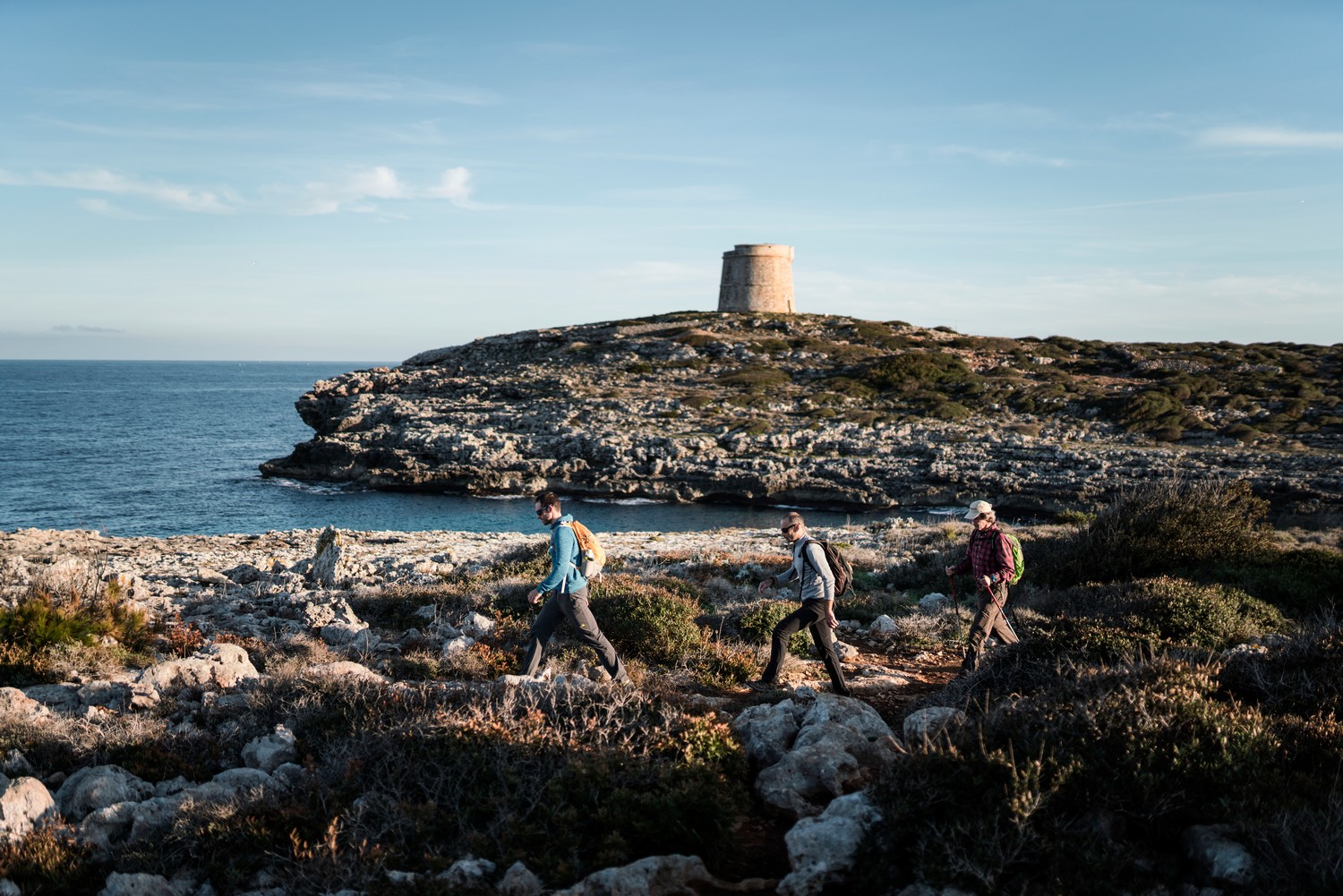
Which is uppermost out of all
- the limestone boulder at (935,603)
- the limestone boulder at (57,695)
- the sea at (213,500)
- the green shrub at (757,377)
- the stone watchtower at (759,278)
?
the stone watchtower at (759,278)

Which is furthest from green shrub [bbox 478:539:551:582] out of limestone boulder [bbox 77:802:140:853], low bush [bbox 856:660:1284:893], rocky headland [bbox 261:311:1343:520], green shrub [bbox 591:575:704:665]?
rocky headland [bbox 261:311:1343:520]

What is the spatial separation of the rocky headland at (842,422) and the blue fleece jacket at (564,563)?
33.2 m

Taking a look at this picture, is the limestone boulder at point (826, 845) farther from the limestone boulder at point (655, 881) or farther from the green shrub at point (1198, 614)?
the green shrub at point (1198, 614)

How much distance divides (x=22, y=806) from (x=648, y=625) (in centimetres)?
643

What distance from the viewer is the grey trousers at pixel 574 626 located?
870 centimetres

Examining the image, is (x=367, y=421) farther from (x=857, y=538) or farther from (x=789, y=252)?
(x=789, y=252)

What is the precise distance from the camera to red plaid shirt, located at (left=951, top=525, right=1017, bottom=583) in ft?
32.5

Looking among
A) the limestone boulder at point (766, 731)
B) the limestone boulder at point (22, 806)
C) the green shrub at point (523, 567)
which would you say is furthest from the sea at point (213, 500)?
the limestone boulder at point (766, 731)

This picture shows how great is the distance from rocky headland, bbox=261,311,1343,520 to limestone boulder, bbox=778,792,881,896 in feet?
114

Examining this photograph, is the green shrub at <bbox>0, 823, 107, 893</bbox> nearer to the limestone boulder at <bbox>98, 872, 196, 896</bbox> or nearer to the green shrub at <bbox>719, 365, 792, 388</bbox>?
the limestone boulder at <bbox>98, 872, 196, 896</bbox>

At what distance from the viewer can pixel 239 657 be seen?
31.7 ft

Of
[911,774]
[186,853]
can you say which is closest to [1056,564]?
[911,774]

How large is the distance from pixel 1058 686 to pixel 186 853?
6.48 metres

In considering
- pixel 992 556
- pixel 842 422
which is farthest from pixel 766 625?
pixel 842 422
